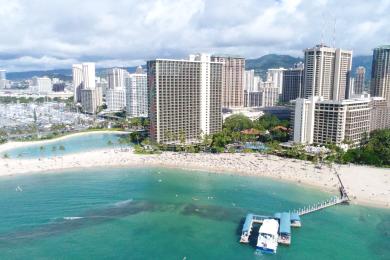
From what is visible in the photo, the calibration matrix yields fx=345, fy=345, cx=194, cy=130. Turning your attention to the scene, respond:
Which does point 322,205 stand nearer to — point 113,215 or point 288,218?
point 288,218

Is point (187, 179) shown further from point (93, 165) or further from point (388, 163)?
point (388, 163)

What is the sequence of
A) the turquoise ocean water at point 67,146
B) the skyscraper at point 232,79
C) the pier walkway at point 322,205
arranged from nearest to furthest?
the pier walkway at point 322,205
the turquoise ocean water at point 67,146
the skyscraper at point 232,79

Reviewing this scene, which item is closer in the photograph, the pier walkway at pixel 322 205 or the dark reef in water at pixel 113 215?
the dark reef in water at pixel 113 215

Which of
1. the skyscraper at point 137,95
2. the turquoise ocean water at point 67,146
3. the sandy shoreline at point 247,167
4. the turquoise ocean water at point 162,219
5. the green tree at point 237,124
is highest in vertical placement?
the skyscraper at point 137,95

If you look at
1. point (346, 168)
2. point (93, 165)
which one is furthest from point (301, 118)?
point (93, 165)

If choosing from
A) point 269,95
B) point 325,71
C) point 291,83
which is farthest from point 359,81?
point 325,71

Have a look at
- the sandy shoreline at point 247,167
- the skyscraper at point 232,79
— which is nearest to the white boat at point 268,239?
the sandy shoreline at point 247,167

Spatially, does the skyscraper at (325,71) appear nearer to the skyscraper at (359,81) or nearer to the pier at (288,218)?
the skyscraper at (359,81)
